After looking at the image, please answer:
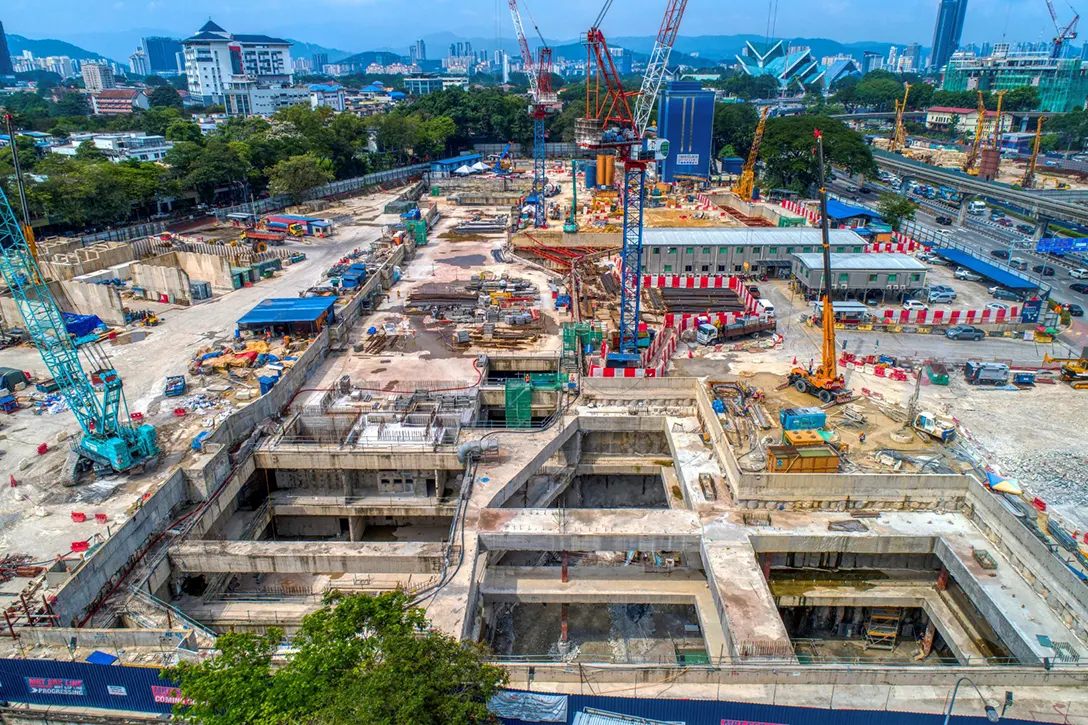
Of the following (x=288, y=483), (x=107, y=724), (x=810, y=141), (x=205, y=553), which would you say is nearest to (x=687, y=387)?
(x=288, y=483)

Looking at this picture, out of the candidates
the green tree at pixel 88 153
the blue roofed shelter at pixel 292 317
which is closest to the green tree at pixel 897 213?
the blue roofed shelter at pixel 292 317

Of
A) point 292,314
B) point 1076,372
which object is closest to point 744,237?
point 1076,372

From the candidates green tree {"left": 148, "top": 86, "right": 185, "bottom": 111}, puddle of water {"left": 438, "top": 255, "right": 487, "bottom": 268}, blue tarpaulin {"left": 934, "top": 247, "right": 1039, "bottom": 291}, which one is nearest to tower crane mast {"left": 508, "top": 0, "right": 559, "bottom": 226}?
puddle of water {"left": 438, "top": 255, "right": 487, "bottom": 268}

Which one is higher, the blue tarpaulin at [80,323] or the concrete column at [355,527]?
the blue tarpaulin at [80,323]

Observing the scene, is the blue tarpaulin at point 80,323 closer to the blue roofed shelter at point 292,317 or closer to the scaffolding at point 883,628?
the blue roofed shelter at point 292,317

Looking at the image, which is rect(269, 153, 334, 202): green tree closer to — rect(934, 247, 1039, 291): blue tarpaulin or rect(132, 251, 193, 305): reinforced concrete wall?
rect(132, 251, 193, 305): reinforced concrete wall

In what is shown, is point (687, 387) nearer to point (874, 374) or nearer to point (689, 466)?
point (689, 466)
